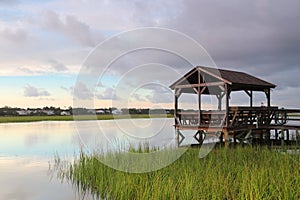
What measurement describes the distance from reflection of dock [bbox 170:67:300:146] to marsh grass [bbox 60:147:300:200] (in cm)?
405

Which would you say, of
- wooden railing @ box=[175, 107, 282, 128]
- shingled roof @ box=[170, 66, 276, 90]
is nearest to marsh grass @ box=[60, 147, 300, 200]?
wooden railing @ box=[175, 107, 282, 128]

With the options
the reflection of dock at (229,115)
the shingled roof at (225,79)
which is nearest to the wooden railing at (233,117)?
the reflection of dock at (229,115)

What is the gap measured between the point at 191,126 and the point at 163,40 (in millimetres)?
5929

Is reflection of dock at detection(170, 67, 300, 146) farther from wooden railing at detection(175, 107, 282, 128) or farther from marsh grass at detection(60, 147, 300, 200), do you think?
marsh grass at detection(60, 147, 300, 200)

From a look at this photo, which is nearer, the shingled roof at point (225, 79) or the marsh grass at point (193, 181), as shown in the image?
the marsh grass at point (193, 181)

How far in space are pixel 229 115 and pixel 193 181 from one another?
9389 millimetres

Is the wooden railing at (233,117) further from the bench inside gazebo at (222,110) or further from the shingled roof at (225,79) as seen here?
the shingled roof at (225,79)

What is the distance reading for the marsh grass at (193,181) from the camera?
652 cm

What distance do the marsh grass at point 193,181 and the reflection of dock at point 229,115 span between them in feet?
13.3

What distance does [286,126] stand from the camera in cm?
1733

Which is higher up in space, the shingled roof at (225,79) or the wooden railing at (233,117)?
the shingled roof at (225,79)

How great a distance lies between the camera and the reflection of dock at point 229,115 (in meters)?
16.0

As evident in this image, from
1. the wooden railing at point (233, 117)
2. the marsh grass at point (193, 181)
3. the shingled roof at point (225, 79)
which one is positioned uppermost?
the shingled roof at point (225, 79)

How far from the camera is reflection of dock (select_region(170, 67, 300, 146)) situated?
15969 mm
